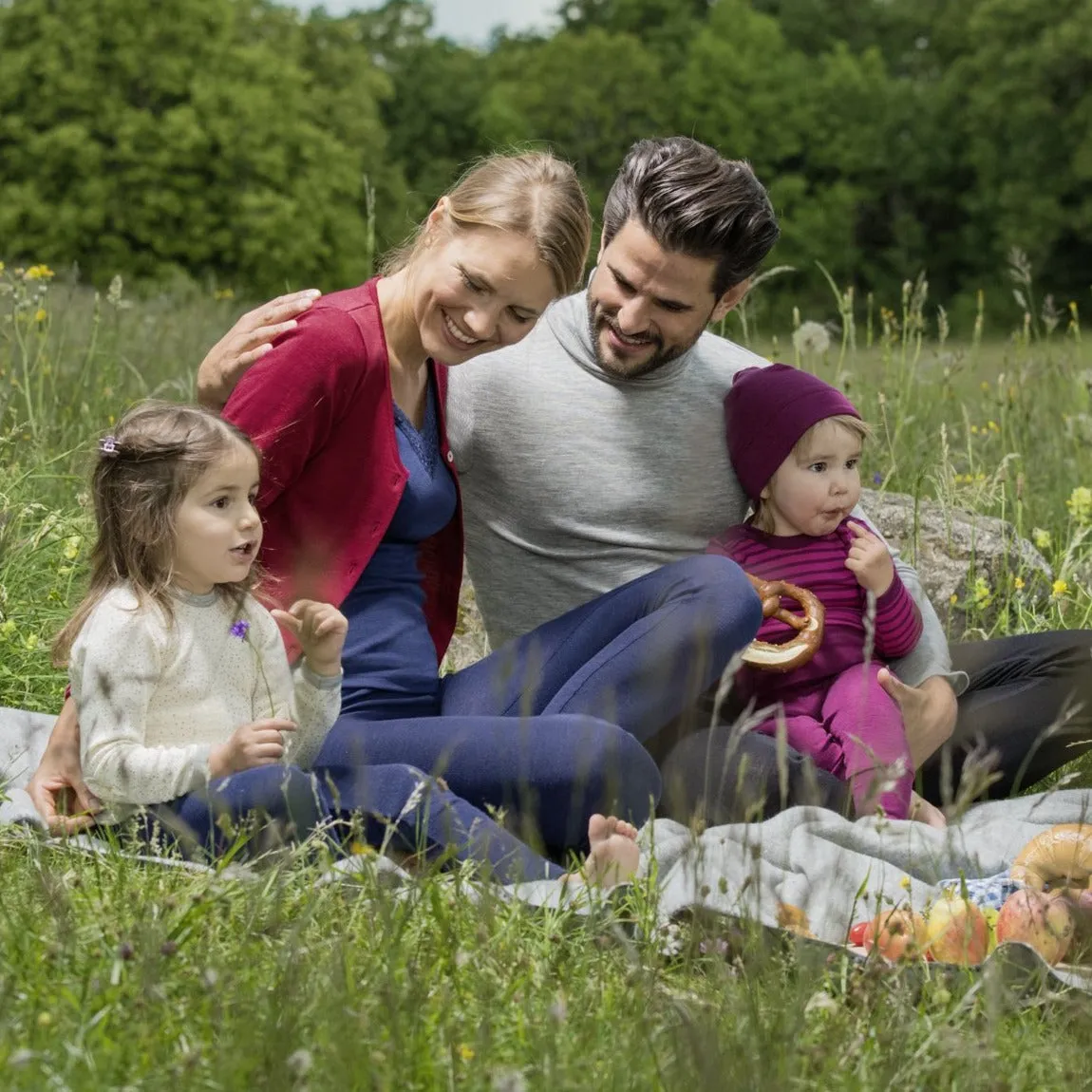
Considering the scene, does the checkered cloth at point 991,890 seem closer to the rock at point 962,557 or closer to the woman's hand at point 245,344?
the woman's hand at point 245,344

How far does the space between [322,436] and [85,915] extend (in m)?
1.22

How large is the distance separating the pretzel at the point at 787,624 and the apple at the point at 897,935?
1034 millimetres

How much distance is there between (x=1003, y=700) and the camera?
3.85 metres

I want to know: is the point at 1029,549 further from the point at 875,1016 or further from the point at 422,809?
the point at 875,1016

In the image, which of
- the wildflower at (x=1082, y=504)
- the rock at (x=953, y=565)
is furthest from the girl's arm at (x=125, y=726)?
the wildflower at (x=1082, y=504)

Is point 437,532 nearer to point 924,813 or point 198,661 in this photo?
point 198,661

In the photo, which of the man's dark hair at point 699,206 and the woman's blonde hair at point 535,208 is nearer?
the woman's blonde hair at point 535,208

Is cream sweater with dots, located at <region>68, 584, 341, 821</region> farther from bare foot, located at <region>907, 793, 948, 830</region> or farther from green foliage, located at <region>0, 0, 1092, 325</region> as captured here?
green foliage, located at <region>0, 0, 1092, 325</region>

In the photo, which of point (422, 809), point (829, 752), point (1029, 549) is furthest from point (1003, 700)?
point (422, 809)

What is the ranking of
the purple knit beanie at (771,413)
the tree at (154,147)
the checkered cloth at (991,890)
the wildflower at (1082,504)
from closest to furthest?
the checkered cloth at (991,890) → the purple knit beanie at (771,413) → the wildflower at (1082,504) → the tree at (154,147)

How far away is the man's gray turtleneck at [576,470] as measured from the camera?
3781 mm

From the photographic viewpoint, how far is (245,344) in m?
3.26

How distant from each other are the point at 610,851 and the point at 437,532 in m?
0.99

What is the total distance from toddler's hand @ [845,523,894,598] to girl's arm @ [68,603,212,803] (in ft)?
5.17
